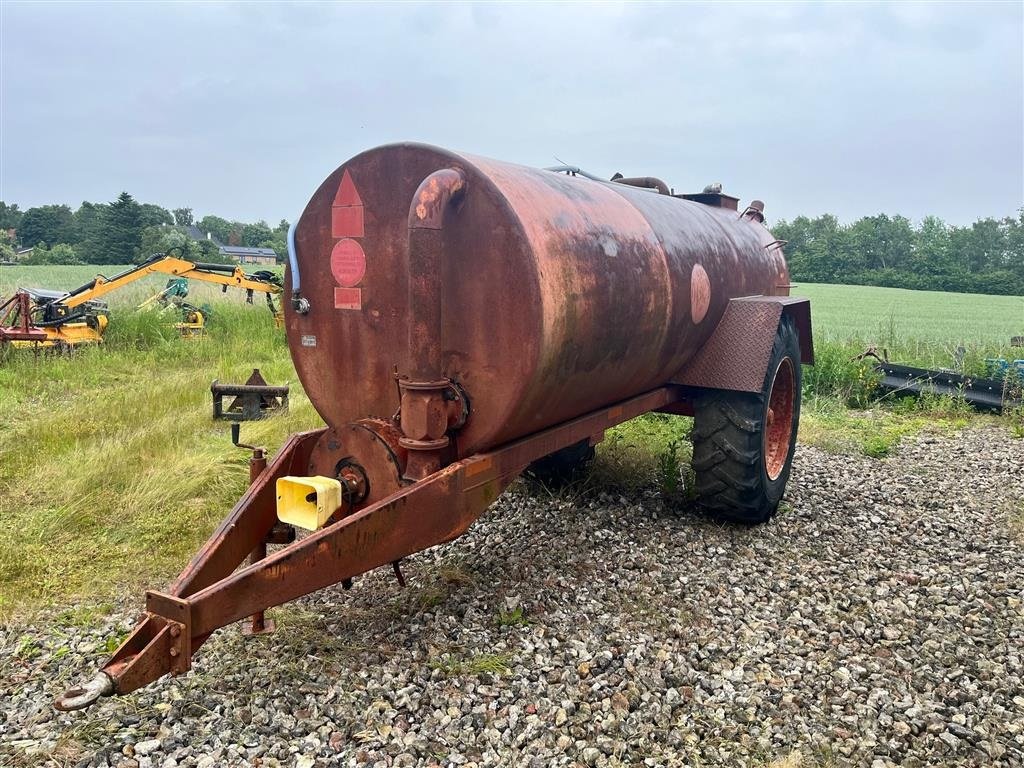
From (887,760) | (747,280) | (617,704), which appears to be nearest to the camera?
(887,760)

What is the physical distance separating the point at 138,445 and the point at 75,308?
7.10 m

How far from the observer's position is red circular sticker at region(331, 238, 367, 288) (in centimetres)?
323

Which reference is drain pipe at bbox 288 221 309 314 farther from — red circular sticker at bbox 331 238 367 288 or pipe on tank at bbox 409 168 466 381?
pipe on tank at bbox 409 168 466 381

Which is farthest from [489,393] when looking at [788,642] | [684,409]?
[684,409]

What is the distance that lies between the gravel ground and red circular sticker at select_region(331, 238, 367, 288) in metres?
1.52

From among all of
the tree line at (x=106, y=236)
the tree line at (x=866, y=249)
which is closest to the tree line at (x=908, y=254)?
the tree line at (x=866, y=249)

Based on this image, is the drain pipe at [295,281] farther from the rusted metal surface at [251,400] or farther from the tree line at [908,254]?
the tree line at [908,254]

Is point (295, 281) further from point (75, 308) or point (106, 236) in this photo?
point (106, 236)

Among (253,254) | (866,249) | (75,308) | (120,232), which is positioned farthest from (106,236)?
(866,249)

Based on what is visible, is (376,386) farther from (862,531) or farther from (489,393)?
(862,531)

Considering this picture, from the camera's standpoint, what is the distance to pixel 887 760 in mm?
2551

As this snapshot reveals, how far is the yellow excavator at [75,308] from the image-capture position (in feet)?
34.8

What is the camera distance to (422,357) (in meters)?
2.88

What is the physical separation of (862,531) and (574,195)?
2.86 meters
